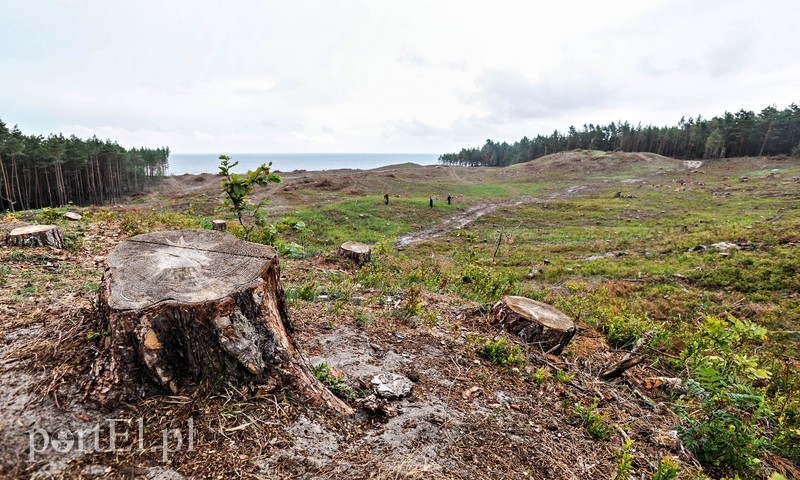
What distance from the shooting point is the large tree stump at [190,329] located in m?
2.84

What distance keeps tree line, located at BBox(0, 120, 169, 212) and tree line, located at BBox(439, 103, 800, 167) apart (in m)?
108

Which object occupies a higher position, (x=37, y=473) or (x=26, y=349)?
(x=26, y=349)

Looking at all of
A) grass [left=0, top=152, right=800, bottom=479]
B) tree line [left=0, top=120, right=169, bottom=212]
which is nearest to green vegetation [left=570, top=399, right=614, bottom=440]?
grass [left=0, top=152, right=800, bottom=479]

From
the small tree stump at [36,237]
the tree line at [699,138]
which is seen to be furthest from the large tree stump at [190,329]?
the tree line at [699,138]

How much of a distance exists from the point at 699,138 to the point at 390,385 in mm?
103488

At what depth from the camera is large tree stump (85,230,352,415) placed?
9.32 feet

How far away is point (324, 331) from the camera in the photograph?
200 inches

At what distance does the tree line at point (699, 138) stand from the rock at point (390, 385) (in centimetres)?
9625

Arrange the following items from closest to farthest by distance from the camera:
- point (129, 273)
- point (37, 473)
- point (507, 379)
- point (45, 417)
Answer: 1. point (37, 473)
2. point (45, 417)
3. point (129, 273)
4. point (507, 379)

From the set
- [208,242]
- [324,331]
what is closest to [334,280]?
[324,331]

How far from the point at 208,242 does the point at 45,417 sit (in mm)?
2063

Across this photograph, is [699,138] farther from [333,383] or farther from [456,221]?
[333,383]

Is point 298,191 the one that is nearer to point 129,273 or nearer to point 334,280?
point 334,280

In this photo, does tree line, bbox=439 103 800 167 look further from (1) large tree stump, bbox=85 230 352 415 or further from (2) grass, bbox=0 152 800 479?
(1) large tree stump, bbox=85 230 352 415
